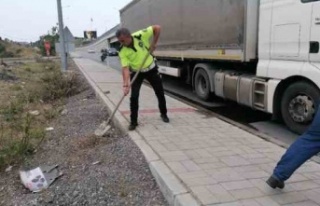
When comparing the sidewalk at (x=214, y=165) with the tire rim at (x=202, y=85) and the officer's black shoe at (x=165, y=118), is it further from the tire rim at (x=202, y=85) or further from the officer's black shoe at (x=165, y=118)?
the tire rim at (x=202, y=85)

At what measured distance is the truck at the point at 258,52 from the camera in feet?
21.5

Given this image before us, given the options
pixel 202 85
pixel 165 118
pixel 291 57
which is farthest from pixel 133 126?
pixel 202 85

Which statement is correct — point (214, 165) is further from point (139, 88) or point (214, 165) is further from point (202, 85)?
point (202, 85)

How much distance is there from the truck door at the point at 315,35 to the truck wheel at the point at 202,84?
13.7 ft

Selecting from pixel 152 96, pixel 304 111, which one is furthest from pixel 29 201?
pixel 152 96

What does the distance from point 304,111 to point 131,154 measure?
2.90m

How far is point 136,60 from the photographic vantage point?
7.01 m

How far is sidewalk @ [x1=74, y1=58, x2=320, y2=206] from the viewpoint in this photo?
13.2 ft

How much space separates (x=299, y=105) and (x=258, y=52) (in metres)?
1.45

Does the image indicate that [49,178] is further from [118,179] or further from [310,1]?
[310,1]

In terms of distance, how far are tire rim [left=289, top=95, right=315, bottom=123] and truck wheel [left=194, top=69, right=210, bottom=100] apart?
370cm

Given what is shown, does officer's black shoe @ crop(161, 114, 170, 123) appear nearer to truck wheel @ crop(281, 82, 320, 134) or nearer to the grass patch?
truck wheel @ crop(281, 82, 320, 134)

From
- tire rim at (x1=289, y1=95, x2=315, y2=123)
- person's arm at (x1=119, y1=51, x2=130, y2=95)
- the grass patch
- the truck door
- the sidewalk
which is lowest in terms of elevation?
the grass patch

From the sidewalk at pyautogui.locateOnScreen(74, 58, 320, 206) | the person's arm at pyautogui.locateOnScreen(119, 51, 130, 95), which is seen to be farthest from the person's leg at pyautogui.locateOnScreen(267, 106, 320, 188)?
the person's arm at pyautogui.locateOnScreen(119, 51, 130, 95)
